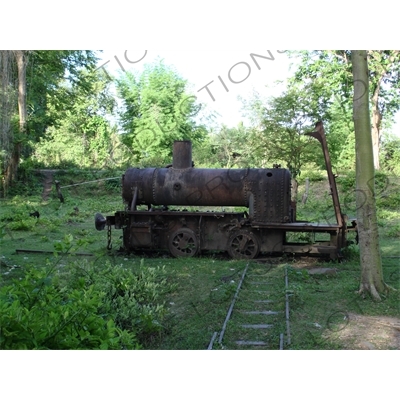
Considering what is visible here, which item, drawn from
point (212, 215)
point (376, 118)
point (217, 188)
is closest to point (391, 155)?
point (376, 118)

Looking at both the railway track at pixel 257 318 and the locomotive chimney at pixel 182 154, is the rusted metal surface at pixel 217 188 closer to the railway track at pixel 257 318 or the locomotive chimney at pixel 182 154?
the locomotive chimney at pixel 182 154

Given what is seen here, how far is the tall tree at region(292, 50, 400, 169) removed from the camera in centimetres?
1502

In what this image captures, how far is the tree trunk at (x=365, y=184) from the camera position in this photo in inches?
253

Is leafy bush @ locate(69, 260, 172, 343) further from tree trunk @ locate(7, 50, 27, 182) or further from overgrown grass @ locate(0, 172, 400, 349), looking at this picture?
tree trunk @ locate(7, 50, 27, 182)

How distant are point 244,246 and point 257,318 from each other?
4.06 metres

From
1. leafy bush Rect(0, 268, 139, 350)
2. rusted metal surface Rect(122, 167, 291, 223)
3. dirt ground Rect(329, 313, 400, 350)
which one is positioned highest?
rusted metal surface Rect(122, 167, 291, 223)

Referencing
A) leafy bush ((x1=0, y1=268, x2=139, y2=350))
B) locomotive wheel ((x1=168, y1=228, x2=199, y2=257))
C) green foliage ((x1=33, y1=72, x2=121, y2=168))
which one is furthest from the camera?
green foliage ((x1=33, y1=72, x2=121, y2=168))

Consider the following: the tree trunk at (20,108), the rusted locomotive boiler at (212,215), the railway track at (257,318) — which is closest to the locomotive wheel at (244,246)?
the rusted locomotive boiler at (212,215)

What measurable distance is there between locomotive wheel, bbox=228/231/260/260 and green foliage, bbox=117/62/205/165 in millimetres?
4336

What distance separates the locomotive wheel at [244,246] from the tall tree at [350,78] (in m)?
7.29

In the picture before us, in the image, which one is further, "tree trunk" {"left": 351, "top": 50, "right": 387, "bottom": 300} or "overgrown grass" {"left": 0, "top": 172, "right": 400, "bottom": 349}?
"tree trunk" {"left": 351, "top": 50, "right": 387, "bottom": 300}

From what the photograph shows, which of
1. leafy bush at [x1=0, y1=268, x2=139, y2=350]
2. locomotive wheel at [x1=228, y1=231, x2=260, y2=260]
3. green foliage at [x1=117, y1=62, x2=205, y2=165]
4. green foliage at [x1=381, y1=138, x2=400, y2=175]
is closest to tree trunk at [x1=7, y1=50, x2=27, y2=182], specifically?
green foliage at [x1=117, y1=62, x2=205, y2=165]

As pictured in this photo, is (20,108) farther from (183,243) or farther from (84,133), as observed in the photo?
(183,243)

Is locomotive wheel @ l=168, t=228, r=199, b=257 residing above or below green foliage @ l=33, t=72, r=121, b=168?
below
